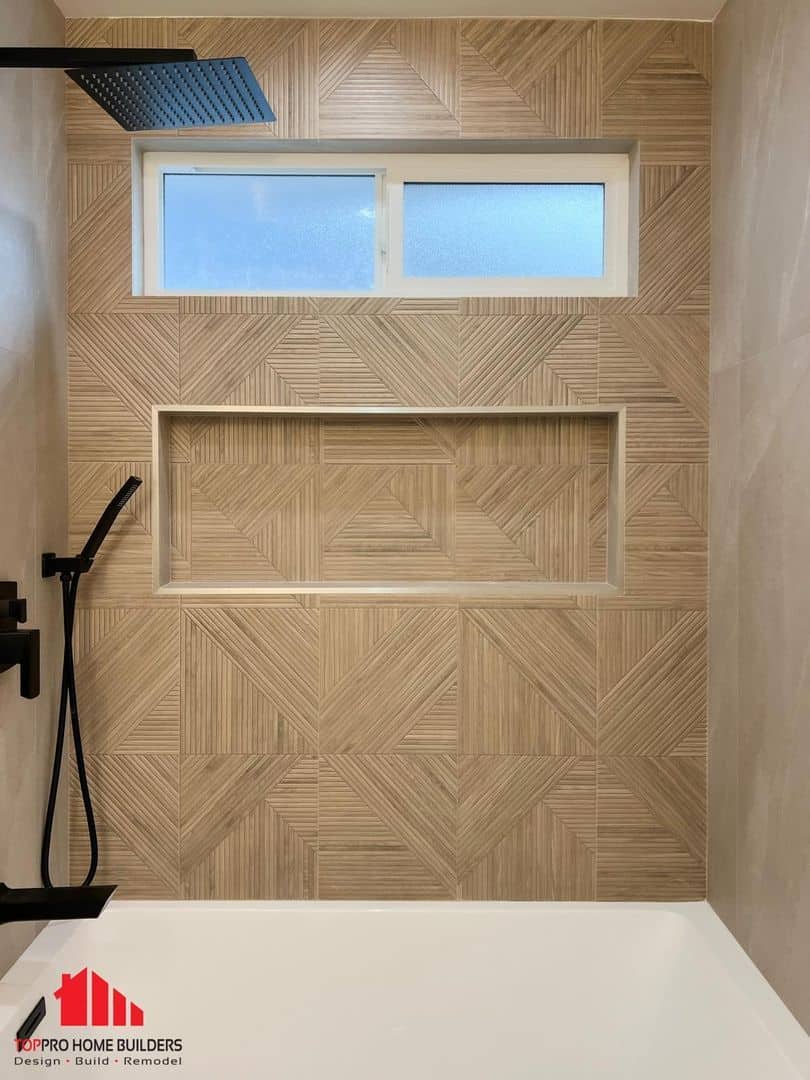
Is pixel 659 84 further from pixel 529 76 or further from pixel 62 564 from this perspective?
pixel 62 564

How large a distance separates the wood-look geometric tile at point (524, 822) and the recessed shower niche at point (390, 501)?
0.43m

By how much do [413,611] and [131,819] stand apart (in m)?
0.82

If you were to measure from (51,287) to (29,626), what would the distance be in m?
0.74

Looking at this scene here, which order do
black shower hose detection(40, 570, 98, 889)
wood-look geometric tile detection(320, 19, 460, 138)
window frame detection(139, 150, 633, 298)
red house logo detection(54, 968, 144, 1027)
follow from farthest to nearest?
window frame detection(139, 150, 633, 298) < wood-look geometric tile detection(320, 19, 460, 138) < black shower hose detection(40, 570, 98, 889) < red house logo detection(54, 968, 144, 1027)

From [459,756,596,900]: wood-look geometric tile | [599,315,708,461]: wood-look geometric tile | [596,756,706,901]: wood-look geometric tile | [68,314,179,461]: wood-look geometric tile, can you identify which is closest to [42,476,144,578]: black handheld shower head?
[68,314,179,461]: wood-look geometric tile

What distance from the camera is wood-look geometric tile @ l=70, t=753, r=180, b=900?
2.08 m

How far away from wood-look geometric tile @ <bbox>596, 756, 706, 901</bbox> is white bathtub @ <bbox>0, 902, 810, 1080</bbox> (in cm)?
7

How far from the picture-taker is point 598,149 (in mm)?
2131

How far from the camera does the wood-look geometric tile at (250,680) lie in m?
2.07

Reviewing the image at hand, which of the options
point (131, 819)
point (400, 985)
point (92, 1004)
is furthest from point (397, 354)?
point (92, 1004)

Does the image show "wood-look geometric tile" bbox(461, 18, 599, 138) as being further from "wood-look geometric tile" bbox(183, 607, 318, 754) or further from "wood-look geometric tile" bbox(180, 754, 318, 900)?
"wood-look geometric tile" bbox(180, 754, 318, 900)

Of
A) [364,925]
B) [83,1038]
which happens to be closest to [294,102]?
[364,925]

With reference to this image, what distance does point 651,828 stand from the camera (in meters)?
2.09

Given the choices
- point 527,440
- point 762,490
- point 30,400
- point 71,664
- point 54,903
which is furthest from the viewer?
point 527,440
